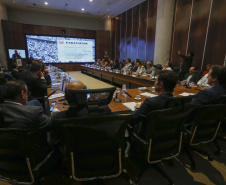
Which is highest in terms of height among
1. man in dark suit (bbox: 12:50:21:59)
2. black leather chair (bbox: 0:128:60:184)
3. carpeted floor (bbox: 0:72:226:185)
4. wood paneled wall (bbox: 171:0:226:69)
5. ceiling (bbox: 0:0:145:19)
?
ceiling (bbox: 0:0:145:19)

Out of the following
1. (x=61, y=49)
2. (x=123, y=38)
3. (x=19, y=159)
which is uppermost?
(x=123, y=38)

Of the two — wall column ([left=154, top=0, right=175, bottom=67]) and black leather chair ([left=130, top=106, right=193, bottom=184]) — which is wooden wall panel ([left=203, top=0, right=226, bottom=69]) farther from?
black leather chair ([left=130, top=106, right=193, bottom=184])

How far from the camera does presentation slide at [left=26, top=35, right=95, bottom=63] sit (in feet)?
34.9

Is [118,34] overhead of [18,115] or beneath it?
overhead

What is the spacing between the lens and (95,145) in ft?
3.44

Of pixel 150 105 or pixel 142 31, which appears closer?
pixel 150 105

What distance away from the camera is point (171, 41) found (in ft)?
22.8

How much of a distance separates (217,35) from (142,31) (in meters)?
4.35

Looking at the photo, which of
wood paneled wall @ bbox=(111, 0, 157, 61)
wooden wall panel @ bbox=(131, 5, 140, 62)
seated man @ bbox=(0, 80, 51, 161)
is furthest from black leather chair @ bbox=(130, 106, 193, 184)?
wooden wall panel @ bbox=(131, 5, 140, 62)

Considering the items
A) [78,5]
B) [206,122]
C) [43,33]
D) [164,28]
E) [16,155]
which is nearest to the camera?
[16,155]

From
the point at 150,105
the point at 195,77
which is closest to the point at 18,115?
the point at 150,105

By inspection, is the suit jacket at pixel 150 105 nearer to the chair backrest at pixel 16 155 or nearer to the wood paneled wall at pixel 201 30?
the chair backrest at pixel 16 155

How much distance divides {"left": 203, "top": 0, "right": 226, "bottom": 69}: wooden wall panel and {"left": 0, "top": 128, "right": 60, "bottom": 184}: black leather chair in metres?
6.08

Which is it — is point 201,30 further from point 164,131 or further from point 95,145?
point 95,145
